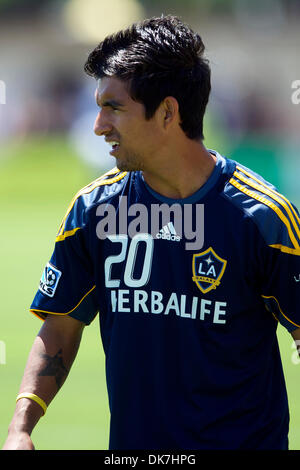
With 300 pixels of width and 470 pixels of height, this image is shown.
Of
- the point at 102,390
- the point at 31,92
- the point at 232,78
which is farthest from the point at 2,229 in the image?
the point at 31,92

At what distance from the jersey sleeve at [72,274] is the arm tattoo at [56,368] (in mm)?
185

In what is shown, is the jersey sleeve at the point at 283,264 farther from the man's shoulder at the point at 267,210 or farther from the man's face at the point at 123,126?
the man's face at the point at 123,126

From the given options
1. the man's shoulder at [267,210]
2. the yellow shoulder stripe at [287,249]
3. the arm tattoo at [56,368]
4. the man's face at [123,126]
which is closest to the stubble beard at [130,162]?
the man's face at [123,126]

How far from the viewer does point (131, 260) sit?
3434 millimetres

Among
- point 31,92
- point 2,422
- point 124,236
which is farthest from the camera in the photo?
point 31,92

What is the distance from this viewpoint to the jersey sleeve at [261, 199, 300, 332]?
3203 mm

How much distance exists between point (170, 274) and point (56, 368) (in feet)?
2.00

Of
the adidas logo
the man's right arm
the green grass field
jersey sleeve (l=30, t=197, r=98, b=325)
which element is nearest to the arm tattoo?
the man's right arm

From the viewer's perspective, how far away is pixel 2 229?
1884cm

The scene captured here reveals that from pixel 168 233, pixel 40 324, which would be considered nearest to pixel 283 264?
pixel 168 233

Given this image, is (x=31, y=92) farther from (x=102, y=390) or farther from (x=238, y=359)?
(x=238, y=359)

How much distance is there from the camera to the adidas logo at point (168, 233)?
3.41 m

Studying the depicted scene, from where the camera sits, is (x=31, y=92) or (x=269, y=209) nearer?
(x=269, y=209)

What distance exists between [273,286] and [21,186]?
2388 centimetres
